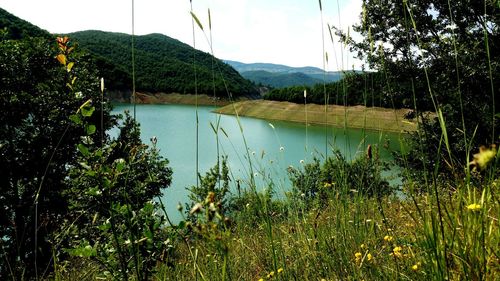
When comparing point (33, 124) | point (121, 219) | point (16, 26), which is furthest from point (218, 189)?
point (16, 26)

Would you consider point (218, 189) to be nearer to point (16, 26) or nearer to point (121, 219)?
point (121, 219)

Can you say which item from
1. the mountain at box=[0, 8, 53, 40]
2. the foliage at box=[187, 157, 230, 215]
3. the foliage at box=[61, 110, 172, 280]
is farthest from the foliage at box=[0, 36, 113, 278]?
the mountain at box=[0, 8, 53, 40]

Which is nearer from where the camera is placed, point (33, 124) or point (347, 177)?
point (347, 177)

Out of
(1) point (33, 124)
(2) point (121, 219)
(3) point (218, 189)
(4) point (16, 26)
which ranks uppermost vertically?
(4) point (16, 26)

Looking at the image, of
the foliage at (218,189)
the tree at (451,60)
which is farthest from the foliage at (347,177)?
the tree at (451,60)

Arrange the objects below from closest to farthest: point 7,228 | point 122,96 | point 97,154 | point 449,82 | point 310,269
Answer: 1. point 97,154
2. point 310,269
3. point 7,228
4. point 449,82
5. point 122,96

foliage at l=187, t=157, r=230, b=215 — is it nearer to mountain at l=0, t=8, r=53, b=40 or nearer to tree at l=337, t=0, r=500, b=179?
tree at l=337, t=0, r=500, b=179

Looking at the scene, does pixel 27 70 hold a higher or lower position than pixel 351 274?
higher

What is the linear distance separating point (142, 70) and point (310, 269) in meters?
151

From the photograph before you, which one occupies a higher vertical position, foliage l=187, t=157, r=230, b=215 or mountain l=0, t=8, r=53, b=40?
mountain l=0, t=8, r=53, b=40

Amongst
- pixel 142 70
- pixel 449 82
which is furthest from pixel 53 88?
pixel 142 70

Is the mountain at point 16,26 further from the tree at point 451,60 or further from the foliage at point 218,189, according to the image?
the foliage at point 218,189

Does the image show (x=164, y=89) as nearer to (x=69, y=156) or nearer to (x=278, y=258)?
(x=69, y=156)

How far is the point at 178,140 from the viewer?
48.7m
